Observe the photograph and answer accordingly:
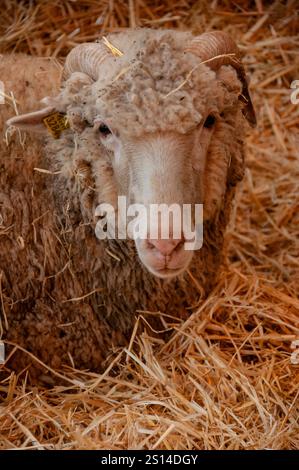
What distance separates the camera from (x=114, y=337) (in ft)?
11.2

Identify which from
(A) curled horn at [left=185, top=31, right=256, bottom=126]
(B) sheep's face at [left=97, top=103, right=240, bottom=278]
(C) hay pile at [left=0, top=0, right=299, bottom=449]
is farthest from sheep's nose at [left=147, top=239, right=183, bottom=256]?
(A) curled horn at [left=185, top=31, right=256, bottom=126]

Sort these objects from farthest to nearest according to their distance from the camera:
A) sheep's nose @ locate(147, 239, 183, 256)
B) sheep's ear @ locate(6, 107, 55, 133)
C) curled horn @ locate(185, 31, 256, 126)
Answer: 1. sheep's ear @ locate(6, 107, 55, 133)
2. curled horn @ locate(185, 31, 256, 126)
3. sheep's nose @ locate(147, 239, 183, 256)

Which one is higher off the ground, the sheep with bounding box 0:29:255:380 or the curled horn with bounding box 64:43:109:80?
the curled horn with bounding box 64:43:109:80

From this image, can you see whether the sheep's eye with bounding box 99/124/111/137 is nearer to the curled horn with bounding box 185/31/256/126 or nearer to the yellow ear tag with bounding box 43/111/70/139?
the yellow ear tag with bounding box 43/111/70/139

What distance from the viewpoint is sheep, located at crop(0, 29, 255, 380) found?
9.29 ft

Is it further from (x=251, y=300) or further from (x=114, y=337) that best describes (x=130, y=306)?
(x=251, y=300)

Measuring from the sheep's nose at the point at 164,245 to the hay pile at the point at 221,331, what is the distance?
2.15 feet

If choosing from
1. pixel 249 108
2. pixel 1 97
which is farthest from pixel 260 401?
pixel 1 97

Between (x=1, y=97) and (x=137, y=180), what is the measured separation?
95cm

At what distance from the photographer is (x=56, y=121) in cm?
317

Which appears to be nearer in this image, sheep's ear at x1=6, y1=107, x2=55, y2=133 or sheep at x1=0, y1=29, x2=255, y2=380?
sheep at x1=0, y1=29, x2=255, y2=380

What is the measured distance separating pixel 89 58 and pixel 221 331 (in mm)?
1334

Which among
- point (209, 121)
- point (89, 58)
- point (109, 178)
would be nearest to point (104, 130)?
point (109, 178)

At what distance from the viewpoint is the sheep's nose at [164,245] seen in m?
2.75
